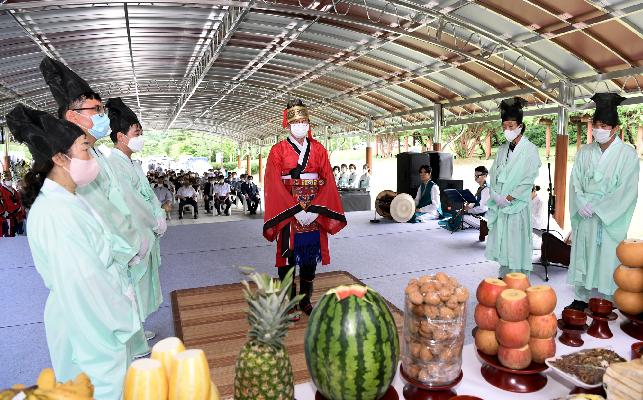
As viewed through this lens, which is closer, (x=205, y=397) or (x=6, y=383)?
(x=205, y=397)

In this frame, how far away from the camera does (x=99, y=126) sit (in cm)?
261

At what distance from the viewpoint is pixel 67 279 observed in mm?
1645

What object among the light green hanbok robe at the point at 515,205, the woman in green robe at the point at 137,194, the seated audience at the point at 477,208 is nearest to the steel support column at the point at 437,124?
the seated audience at the point at 477,208

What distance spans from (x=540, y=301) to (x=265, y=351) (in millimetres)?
811

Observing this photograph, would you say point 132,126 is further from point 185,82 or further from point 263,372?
point 185,82

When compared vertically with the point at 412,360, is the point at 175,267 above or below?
below

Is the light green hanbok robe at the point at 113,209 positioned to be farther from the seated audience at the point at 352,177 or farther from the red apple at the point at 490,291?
the seated audience at the point at 352,177

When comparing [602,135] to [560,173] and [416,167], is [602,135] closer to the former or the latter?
[560,173]

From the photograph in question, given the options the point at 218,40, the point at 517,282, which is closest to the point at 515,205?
the point at 517,282

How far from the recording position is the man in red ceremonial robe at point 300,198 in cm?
347

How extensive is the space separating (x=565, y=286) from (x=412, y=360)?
12.5 feet

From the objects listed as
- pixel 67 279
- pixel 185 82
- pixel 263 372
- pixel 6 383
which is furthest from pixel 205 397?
pixel 185 82

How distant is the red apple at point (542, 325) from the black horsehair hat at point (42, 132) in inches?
68.0

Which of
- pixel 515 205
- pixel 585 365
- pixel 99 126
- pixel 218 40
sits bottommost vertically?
pixel 585 365
